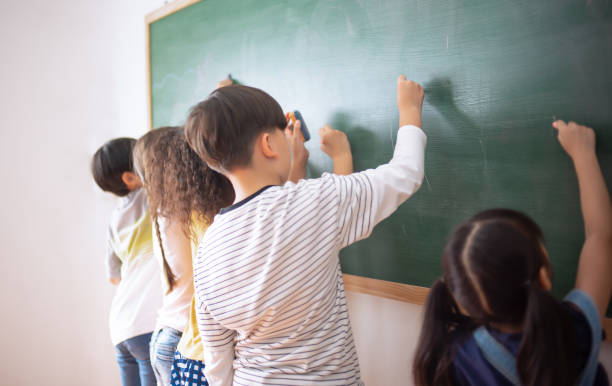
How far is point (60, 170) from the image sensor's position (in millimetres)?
2189

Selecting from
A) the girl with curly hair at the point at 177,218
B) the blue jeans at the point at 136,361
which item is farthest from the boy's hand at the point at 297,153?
the blue jeans at the point at 136,361

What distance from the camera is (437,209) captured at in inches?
41.7

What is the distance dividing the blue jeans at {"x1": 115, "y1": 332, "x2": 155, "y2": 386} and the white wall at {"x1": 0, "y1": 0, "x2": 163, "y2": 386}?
0.83 m

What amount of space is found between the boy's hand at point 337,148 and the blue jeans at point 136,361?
3.12ft

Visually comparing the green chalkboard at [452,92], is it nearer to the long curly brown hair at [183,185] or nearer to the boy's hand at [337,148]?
the boy's hand at [337,148]

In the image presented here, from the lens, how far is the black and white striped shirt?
2.66 feet

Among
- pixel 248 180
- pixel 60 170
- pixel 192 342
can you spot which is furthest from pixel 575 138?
pixel 60 170

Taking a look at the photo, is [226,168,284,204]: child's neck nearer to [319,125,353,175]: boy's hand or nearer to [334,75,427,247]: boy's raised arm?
[334,75,427,247]: boy's raised arm

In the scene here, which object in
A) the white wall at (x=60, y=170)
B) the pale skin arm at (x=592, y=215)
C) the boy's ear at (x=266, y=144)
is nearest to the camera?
the pale skin arm at (x=592, y=215)

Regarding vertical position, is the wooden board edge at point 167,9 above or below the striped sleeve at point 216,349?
above

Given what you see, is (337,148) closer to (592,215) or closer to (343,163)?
(343,163)

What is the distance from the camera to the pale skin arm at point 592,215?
0.76 m

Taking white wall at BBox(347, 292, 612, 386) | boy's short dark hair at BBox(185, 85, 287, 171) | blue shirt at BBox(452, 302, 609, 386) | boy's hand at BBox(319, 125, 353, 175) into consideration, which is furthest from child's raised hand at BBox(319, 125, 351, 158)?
blue shirt at BBox(452, 302, 609, 386)

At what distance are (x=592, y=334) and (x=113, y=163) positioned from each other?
62.2 inches
